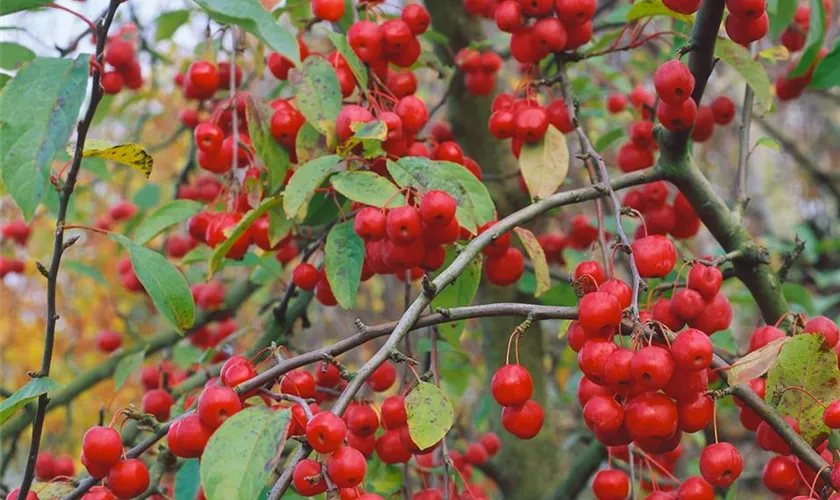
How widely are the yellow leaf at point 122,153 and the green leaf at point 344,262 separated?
1.13ft

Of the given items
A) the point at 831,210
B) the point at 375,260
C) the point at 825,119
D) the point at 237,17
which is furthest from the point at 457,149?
the point at 825,119

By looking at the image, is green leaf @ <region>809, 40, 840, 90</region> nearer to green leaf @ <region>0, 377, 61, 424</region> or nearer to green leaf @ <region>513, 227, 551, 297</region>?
green leaf @ <region>513, 227, 551, 297</region>

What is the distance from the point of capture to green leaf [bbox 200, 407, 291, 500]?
2.91 feet

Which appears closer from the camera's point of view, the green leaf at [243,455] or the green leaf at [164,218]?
the green leaf at [243,455]

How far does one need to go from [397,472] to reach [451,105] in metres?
1.15

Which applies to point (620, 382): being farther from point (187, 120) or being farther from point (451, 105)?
point (187, 120)

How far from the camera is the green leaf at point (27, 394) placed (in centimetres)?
104

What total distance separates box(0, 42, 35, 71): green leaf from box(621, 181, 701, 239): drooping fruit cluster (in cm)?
140

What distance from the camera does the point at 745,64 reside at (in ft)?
4.97

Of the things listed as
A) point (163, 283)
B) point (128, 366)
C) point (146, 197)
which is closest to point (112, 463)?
point (163, 283)

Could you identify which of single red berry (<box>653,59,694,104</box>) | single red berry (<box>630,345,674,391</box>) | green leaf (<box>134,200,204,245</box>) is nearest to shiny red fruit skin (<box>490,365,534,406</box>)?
single red berry (<box>630,345,674,391</box>)

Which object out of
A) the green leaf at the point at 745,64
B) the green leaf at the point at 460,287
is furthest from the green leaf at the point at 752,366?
the green leaf at the point at 745,64

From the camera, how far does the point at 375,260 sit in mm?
1424

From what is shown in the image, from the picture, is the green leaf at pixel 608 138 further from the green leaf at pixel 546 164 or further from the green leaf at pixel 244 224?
the green leaf at pixel 244 224
